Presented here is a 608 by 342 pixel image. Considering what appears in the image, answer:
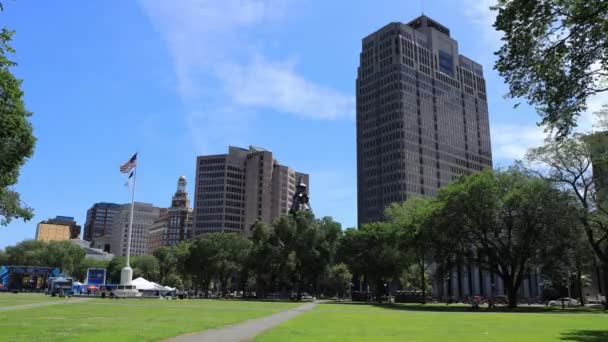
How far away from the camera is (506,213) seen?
202 feet

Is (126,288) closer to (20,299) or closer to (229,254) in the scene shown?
(20,299)

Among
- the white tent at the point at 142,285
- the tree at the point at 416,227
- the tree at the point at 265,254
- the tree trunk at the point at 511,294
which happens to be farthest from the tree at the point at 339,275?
the tree trunk at the point at 511,294

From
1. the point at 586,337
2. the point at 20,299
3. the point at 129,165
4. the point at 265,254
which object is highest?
the point at 129,165

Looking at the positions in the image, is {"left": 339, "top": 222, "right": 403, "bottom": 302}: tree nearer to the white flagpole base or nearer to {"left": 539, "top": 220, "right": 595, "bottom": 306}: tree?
{"left": 539, "top": 220, "right": 595, "bottom": 306}: tree

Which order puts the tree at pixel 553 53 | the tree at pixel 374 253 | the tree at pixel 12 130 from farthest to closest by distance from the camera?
the tree at pixel 374 253, the tree at pixel 12 130, the tree at pixel 553 53

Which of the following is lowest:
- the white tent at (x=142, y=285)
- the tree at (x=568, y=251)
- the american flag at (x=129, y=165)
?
the white tent at (x=142, y=285)

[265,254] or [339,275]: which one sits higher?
[265,254]

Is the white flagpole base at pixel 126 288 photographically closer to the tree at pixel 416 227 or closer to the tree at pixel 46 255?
the tree at pixel 416 227

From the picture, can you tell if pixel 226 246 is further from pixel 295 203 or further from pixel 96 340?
pixel 96 340

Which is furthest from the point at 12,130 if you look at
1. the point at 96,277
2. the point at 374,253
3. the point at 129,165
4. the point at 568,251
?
the point at 96,277

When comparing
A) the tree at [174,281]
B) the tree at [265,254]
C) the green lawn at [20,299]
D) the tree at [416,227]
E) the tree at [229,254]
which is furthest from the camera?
the tree at [174,281]

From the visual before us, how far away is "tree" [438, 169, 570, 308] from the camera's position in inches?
2275

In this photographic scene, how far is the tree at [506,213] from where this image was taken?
190ft

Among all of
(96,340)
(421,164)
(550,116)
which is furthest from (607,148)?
(421,164)
